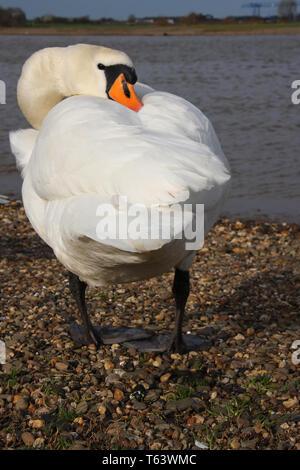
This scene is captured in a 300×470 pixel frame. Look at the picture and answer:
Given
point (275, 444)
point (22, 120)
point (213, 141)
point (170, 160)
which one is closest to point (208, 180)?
point (170, 160)

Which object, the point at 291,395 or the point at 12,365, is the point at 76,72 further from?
the point at 291,395

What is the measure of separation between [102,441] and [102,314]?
73.2 inches

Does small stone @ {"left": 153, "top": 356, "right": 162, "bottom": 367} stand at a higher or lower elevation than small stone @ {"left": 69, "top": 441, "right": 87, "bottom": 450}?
lower

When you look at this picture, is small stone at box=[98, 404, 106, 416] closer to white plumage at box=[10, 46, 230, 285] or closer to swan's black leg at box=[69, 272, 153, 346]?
white plumage at box=[10, 46, 230, 285]

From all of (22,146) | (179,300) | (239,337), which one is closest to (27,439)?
(179,300)

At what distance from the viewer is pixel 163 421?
341cm

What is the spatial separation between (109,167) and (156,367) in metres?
1.78

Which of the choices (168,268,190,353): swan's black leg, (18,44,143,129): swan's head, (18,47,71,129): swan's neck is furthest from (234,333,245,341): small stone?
(18,47,71,129): swan's neck

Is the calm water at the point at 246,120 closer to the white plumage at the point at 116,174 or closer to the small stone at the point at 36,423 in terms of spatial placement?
the white plumage at the point at 116,174

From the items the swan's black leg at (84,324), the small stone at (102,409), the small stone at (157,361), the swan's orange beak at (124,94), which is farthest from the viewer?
the swan's black leg at (84,324)

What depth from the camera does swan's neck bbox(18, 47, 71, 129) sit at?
4.52 metres

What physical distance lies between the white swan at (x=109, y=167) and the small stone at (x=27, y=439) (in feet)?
2.98
